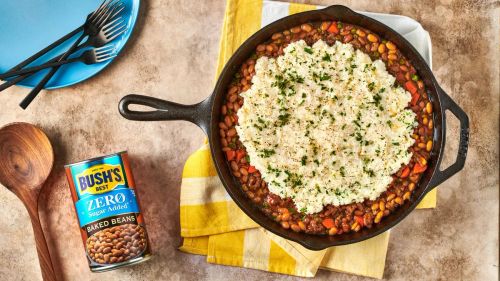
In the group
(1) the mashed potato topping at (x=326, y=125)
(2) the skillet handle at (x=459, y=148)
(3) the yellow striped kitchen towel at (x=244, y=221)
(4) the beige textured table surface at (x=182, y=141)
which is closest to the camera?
(2) the skillet handle at (x=459, y=148)

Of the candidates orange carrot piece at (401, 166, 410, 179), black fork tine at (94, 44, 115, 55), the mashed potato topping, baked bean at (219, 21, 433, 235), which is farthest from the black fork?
orange carrot piece at (401, 166, 410, 179)

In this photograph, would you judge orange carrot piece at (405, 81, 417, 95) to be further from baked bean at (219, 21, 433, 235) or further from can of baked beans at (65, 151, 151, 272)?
can of baked beans at (65, 151, 151, 272)

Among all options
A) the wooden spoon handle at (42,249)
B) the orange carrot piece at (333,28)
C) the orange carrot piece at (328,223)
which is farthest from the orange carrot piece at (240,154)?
the wooden spoon handle at (42,249)

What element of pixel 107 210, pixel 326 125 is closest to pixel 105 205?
pixel 107 210

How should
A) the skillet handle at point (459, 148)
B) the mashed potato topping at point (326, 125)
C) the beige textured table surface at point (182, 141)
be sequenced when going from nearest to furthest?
the skillet handle at point (459, 148) < the mashed potato topping at point (326, 125) < the beige textured table surface at point (182, 141)

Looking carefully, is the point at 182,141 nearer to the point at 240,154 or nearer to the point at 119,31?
the point at 240,154

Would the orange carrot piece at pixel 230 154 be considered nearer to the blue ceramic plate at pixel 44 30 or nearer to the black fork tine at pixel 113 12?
the blue ceramic plate at pixel 44 30

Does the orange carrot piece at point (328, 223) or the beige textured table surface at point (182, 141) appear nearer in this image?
the orange carrot piece at point (328, 223)
